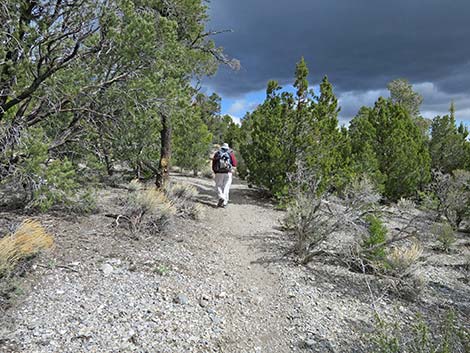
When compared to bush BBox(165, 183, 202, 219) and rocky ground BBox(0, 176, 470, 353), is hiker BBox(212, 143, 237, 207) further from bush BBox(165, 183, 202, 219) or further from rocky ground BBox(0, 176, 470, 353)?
rocky ground BBox(0, 176, 470, 353)

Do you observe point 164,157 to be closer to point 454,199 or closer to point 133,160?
point 133,160

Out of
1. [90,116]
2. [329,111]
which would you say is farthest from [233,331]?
[329,111]

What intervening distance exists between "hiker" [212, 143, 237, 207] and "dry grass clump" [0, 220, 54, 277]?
5.35m

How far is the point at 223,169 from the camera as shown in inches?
367

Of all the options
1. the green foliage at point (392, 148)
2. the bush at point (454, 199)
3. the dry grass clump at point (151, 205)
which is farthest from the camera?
the green foliage at point (392, 148)

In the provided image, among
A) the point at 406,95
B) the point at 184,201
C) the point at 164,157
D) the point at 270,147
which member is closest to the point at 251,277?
the point at 184,201

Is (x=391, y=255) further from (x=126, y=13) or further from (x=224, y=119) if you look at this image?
(x=224, y=119)

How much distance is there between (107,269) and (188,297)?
44.9 inches

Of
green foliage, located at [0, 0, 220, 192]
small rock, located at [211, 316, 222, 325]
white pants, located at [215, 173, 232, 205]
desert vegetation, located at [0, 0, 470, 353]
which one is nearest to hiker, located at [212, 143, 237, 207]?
white pants, located at [215, 173, 232, 205]

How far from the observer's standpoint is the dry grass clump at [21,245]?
11.6ft

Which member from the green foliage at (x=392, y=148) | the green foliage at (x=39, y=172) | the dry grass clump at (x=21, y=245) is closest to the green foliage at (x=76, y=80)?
the green foliage at (x=39, y=172)

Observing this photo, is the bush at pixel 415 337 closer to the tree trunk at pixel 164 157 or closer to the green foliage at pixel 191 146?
the tree trunk at pixel 164 157

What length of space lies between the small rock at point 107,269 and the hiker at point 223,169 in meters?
5.32

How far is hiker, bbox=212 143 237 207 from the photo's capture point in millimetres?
9352
